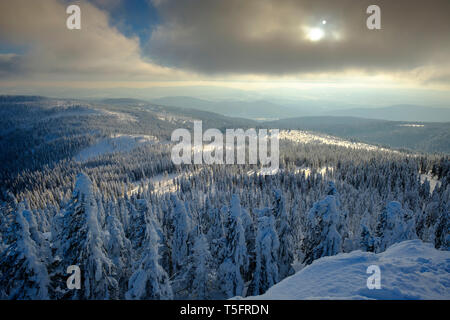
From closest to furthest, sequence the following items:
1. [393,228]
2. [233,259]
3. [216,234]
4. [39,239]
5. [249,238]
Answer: [39,239] < [233,259] < [393,228] < [249,238] < [216,234]

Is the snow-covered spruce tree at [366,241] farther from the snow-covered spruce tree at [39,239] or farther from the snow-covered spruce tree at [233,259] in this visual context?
the snow-covered spruce tree at [39,239]

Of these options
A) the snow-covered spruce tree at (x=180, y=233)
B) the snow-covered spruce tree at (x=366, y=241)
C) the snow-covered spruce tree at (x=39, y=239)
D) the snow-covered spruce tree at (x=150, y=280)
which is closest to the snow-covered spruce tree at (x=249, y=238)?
the snow-covered spruce tree at (x=180, y=233)

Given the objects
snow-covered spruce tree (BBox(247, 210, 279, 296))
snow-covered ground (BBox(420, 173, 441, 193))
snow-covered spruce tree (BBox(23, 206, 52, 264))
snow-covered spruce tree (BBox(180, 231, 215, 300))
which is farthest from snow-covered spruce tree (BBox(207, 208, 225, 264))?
snow-covered ground (BBox(420, 173, 441, 193))

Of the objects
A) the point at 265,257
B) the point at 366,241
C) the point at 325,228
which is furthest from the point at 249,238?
the point at 366,241

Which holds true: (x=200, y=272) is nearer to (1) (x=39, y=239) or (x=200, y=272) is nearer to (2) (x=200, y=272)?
(2) (x=200, y=272)
